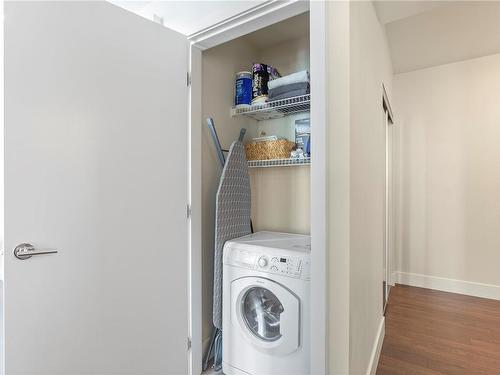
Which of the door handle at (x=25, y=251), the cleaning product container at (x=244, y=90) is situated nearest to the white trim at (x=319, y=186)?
the cleaning product container at (x=244, y=90)

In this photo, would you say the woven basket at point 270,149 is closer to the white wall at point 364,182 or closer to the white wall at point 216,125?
the white wall at point 216,125

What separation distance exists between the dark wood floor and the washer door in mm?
799

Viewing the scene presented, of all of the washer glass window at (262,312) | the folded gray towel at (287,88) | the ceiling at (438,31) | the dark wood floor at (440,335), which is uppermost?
the ceiling at (438,31)

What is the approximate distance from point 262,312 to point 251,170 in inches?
43.8

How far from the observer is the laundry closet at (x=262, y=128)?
1984mm

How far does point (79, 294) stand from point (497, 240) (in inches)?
147

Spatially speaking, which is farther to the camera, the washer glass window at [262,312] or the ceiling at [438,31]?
the ceiling at [438,31]

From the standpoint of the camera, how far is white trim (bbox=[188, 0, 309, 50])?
4.73ft

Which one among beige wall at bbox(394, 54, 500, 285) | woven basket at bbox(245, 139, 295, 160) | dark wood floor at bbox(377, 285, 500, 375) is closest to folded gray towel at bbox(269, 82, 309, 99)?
woven basket at bbox(245, 139, 295, 160)

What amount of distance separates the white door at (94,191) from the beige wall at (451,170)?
284cm

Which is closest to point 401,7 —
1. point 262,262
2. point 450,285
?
point 262,262

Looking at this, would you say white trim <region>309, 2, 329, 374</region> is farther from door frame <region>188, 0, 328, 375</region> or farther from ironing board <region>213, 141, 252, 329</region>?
ironing board <region>213, 141, 252, 329</region>

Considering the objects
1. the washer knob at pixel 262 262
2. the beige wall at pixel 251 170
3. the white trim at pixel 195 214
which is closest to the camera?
the washer knob at pixel 262 262

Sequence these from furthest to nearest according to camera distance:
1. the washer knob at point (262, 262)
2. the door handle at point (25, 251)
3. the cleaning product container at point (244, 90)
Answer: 1. the cleaning product container at point (244, 90)
2. the washer knob at point (262, 262)
3. the door handle at point (25, 251)
